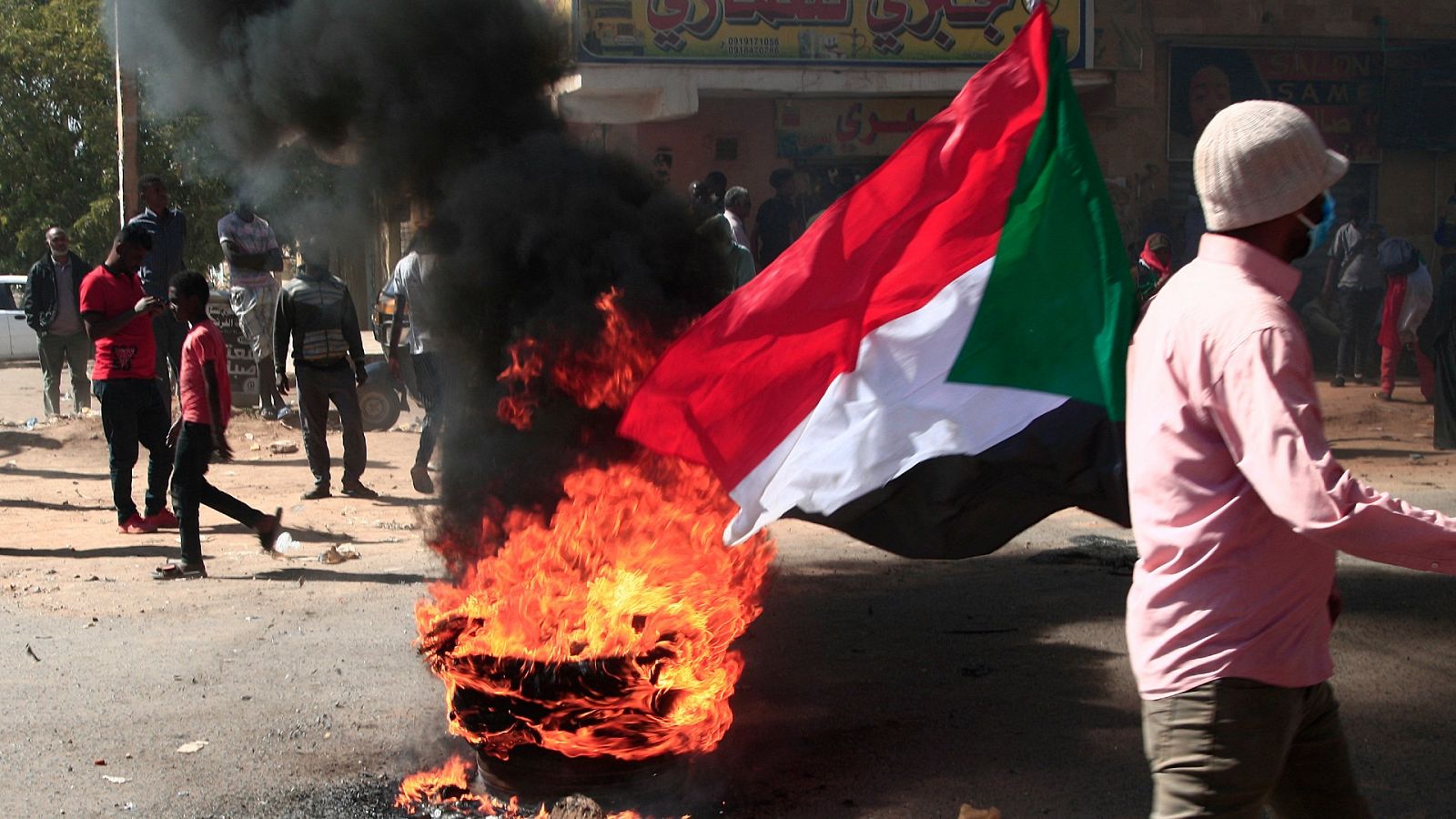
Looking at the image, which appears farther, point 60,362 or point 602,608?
point 60,362

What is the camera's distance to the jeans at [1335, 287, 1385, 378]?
620 inches

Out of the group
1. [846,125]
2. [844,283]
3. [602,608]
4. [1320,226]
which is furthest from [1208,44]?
[1320,226]

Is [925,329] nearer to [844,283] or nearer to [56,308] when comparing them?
[844,283]

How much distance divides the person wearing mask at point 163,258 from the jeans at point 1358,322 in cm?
1221

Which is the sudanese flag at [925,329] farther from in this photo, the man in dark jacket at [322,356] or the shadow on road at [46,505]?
the shadow on road at [46,505]

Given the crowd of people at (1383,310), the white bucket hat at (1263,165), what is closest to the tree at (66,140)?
the crowd of people at (1383,310)

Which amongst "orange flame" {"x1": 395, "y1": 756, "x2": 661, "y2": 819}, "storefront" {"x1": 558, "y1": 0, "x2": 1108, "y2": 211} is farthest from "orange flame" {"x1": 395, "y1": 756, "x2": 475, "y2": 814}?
"storefront" {"x1": 558, "y1": 0, "x2": 1108, "y2": 211}

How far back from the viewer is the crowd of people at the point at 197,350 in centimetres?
732

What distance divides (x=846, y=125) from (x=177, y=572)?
40.2 feet

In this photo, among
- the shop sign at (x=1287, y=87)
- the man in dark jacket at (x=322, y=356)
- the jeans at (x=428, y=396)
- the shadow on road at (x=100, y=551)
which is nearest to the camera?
the shadow on road at (x=100, y=551)

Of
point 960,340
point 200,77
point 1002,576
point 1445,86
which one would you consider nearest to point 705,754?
point 960,340

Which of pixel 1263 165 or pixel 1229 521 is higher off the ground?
pixel 1263 165

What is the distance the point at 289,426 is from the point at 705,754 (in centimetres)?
990

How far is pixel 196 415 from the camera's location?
7301 millimetres
